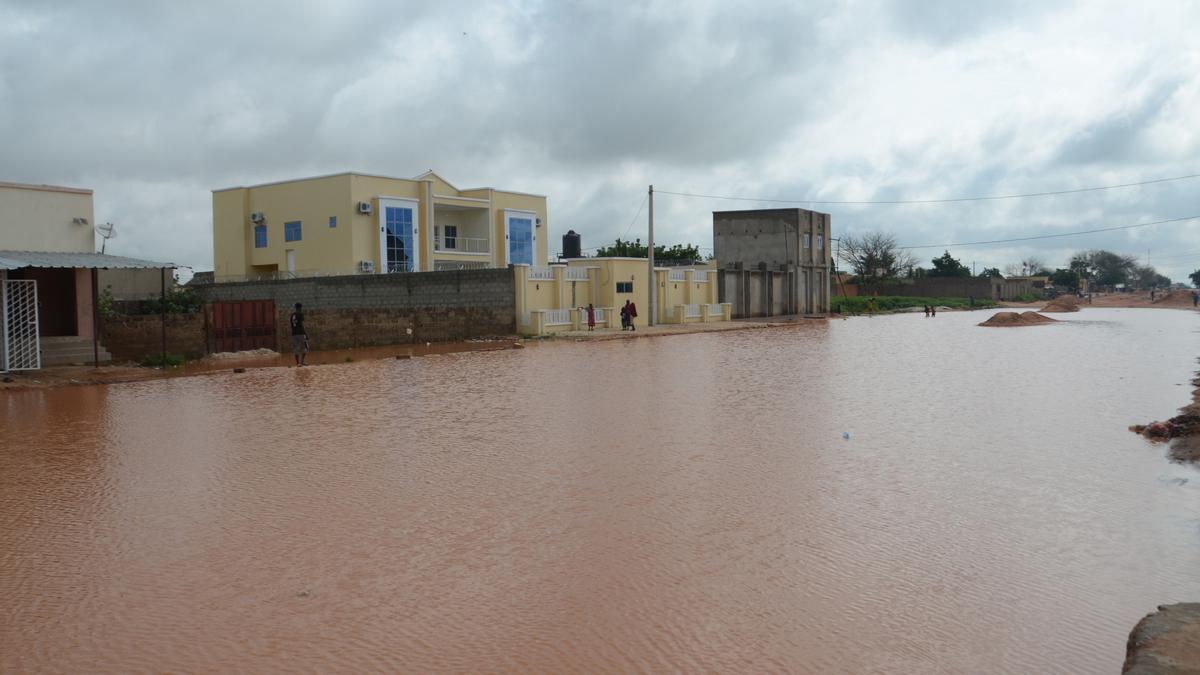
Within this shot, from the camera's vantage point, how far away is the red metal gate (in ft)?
94.4

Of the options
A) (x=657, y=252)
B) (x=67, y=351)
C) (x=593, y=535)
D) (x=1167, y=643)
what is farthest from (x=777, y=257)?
(x=1167, y=643)

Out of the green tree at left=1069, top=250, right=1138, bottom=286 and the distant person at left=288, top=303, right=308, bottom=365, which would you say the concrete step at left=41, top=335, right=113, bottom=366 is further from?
the green tree at left=1069, top=250, right=1138, bottom=286

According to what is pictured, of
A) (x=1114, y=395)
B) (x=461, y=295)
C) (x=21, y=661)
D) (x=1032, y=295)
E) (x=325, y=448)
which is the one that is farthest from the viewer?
(x=1032, y=295)

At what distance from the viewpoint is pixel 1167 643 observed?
4.90m

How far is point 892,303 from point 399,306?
54425 millimetres

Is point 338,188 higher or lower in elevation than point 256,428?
higher

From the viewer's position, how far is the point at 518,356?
28219mm

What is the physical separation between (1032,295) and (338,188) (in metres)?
85.7

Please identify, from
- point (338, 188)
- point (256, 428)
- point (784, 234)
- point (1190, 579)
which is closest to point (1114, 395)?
point (1190, 579)

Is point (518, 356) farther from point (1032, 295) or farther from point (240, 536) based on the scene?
point (1032, 295)

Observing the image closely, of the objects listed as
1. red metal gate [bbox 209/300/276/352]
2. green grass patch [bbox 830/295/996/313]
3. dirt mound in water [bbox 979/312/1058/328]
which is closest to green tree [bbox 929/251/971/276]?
green grass patch [bbox 830/295/996/313]

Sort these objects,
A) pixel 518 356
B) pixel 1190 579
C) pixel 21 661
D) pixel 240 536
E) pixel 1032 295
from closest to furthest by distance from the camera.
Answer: pixel 21 661 → pixel 1190 579 → pixel 240 536 → pixel 518 356 → pixel 1032 295

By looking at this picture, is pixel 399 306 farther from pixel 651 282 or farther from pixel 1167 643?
pixel 1167 643

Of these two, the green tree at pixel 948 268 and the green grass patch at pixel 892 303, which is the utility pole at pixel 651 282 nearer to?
the green grass patch at pixel 892 303
